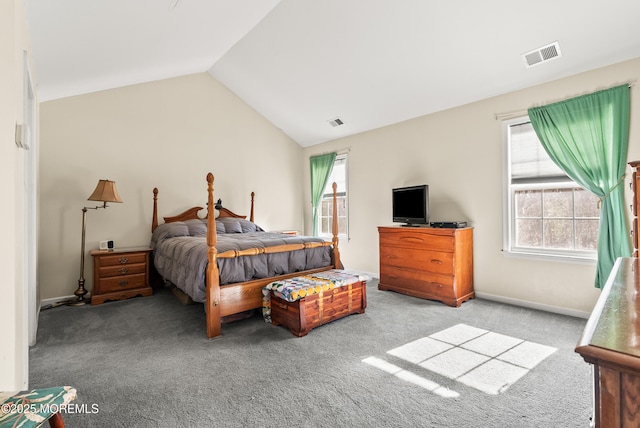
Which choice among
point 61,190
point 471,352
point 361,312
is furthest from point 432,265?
point 61,190

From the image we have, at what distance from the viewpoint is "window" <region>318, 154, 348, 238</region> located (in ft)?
17.6

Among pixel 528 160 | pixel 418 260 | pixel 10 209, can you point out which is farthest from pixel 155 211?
pixel 528 160

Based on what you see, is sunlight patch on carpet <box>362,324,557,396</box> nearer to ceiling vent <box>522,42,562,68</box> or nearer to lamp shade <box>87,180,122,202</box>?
ceiling vent <box>522,42,562,68</box>

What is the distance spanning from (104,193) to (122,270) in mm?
948

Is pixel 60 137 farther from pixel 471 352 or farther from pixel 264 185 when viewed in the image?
pixel 471 352

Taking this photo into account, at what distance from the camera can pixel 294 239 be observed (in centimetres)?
343

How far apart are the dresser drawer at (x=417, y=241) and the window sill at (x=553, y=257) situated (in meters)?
0.66

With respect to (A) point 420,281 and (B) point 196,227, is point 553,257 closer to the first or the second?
(A) point 420,281

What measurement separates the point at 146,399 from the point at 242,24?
3588 mm

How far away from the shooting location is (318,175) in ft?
18.7

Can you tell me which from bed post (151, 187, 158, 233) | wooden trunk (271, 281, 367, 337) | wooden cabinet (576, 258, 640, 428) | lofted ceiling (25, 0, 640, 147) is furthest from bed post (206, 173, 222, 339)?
wooden cabinet (576, 258, 640, 428)

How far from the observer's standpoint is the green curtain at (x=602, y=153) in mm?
2734

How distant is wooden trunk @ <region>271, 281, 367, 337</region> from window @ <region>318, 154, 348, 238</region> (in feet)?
7.48

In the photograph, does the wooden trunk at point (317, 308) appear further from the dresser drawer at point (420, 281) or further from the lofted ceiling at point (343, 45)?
the lofted ceiling at point (343, 45)
